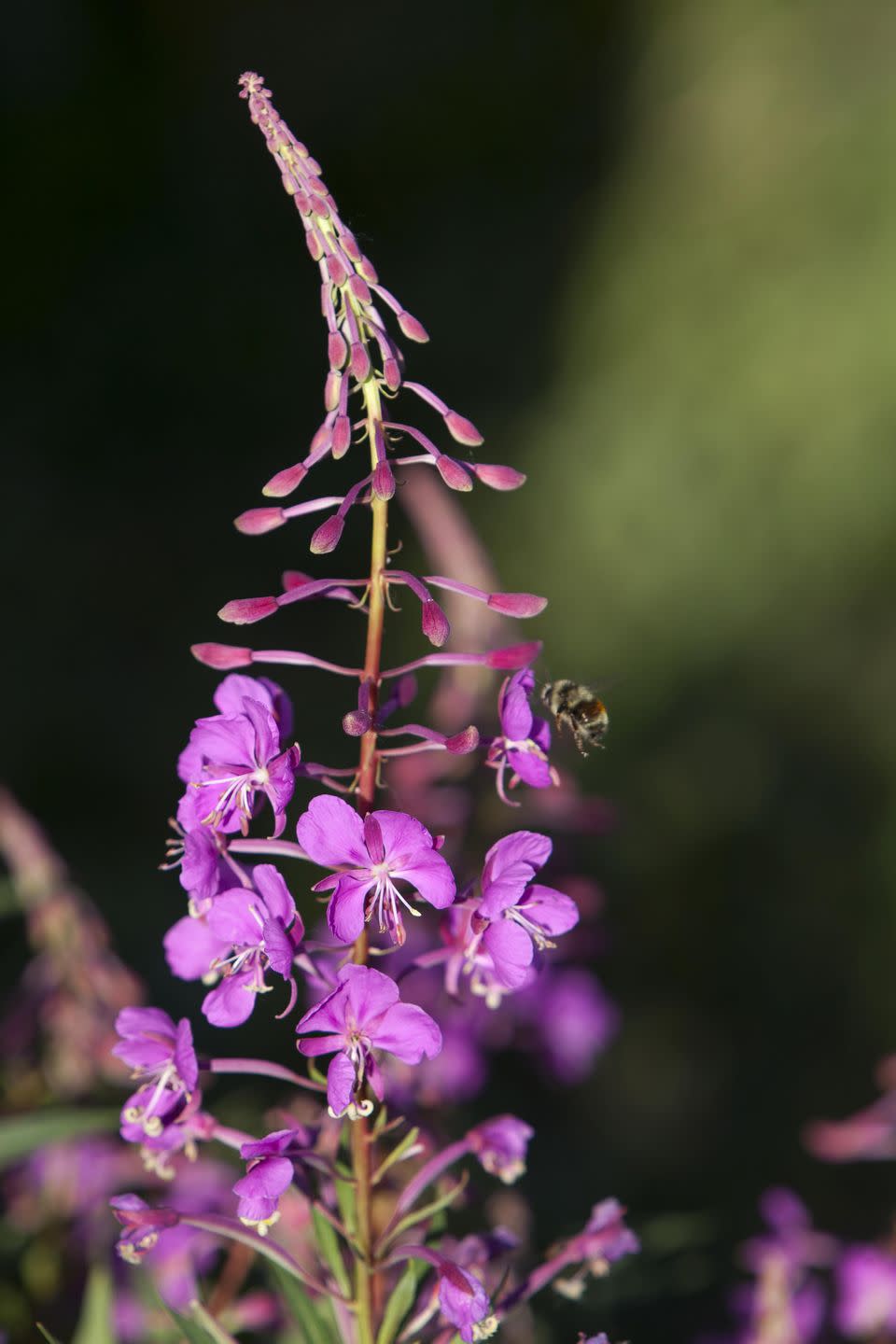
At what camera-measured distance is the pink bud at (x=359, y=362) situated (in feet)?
4.39

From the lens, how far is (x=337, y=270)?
1.34 metres

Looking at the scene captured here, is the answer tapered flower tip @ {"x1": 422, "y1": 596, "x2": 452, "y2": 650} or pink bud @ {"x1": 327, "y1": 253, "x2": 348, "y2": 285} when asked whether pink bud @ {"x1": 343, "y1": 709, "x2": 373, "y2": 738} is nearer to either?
tapered flower tip @ {"x1": 422, "y1": 596, "x2": 452, "y2": 650}

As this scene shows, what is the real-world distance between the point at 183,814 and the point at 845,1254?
143 centimetres

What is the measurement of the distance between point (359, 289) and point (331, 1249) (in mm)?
994

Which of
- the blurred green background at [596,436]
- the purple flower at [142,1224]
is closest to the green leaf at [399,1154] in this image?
the purple flower at [142,1224]

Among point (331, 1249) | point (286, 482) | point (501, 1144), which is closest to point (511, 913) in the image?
point (501, 1144)

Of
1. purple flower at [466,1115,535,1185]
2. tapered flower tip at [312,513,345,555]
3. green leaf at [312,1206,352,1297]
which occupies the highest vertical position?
tapered flower tip at [312,513,345,555]

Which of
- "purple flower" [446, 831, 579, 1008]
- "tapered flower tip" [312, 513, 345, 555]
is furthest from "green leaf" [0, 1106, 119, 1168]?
"tapered flower tip" [312, 513, 345, 555]

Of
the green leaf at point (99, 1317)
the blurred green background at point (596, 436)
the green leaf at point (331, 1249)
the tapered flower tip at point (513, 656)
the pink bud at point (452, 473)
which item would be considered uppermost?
the blurred green background at point (596, 436)

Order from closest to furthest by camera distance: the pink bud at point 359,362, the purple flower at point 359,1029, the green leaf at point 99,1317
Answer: the purple flower at point 359,1029 < the pink bud at point 359,362 < the green leaf at point 99,1317

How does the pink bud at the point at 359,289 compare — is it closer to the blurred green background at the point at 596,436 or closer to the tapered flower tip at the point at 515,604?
the tapered flower tip at the point at 515,604

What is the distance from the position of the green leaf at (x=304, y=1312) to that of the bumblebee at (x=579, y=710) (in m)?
0.83

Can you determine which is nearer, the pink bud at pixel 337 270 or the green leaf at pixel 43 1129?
the pink bud at pixel 337 270

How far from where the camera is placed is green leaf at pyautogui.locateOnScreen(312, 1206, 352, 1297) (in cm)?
138
